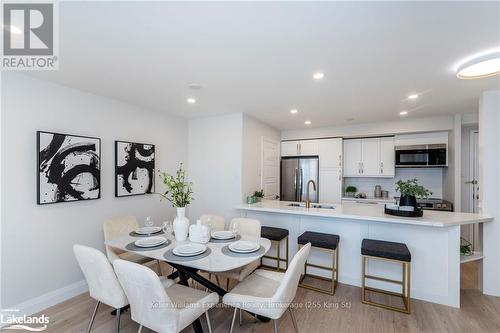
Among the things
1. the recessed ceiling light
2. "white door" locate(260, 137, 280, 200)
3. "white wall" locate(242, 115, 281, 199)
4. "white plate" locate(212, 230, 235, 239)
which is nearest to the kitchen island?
"white wall" locate(242, 115, 281, 199)

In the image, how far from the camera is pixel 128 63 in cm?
201

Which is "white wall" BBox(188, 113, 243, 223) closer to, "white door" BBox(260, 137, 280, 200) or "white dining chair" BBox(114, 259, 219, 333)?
"white door" BBox(260, 137, 280, 200)

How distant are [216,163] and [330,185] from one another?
8.05ft

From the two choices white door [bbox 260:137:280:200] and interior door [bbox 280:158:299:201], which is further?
interior door [bbox 280:158:299:201]

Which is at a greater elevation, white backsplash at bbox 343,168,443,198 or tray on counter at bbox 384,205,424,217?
white backsplash at bbox 343,168,443,198

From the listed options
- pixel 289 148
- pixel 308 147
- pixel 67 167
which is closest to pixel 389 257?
pixel 308 147

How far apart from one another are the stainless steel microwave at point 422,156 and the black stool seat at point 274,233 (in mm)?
2794

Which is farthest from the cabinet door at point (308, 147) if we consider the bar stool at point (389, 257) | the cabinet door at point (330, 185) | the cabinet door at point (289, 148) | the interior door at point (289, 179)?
the bar stool at point (389, 257)

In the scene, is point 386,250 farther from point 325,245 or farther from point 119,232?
point 119,232

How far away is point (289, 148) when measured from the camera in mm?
5105

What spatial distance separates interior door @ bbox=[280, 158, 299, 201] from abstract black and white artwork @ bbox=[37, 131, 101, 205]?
3.45 meters

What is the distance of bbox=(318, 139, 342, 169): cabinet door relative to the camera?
15.2ft

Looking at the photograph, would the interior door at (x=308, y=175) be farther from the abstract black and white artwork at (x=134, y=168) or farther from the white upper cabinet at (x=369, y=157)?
the abstract black and white artwork at (x=134, y=168)

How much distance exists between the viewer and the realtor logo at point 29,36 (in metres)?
1.39
